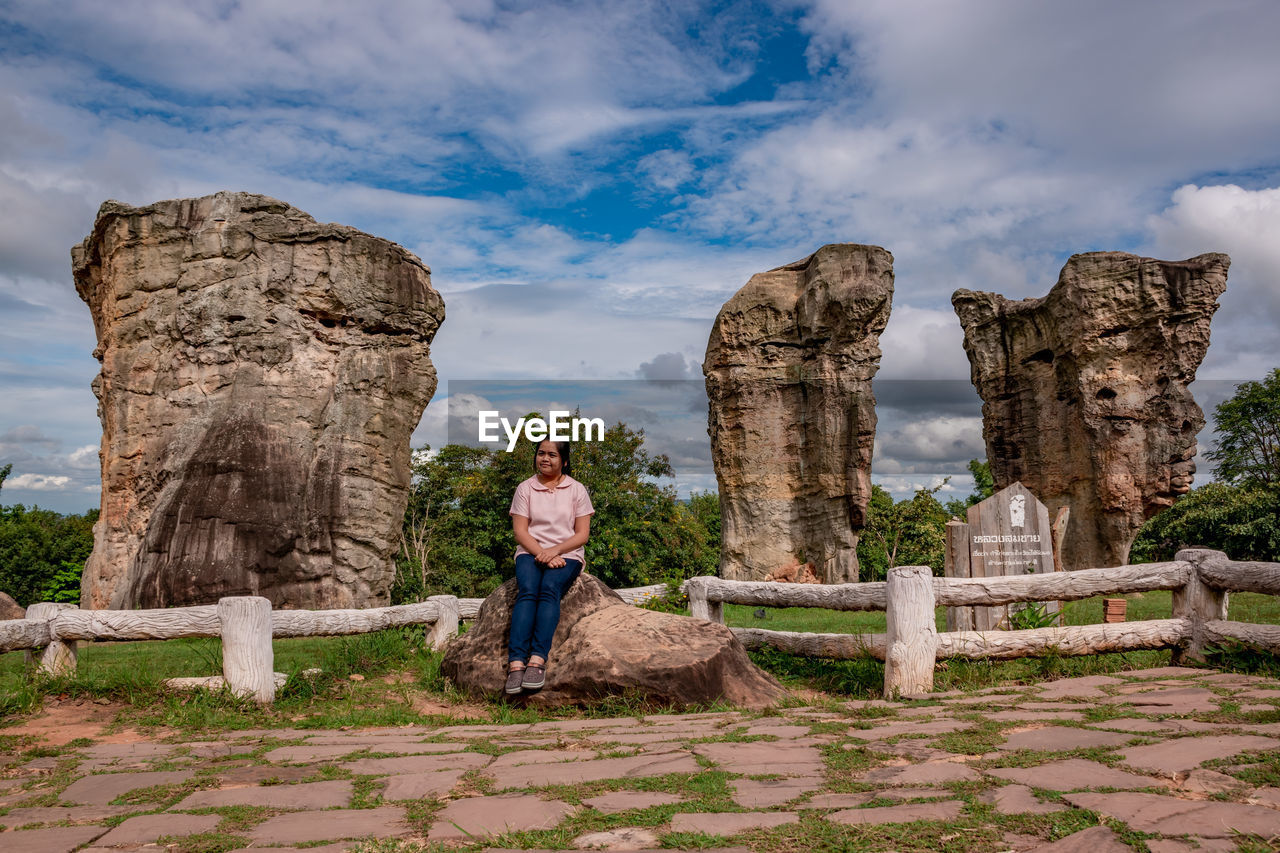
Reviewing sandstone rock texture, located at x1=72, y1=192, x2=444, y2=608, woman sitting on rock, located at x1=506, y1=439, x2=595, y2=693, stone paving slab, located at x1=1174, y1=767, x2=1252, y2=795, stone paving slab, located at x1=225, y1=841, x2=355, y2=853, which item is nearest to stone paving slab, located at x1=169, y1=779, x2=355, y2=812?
stone paving slab, located at x1=225, y1=841, x2=355, y2=853

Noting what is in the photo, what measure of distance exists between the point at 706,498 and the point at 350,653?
1658 inches

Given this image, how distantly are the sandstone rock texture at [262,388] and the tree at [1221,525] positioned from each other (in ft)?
64.2

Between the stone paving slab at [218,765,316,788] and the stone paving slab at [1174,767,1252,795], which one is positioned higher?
the stone paving slab at [1174,767,1252,795]

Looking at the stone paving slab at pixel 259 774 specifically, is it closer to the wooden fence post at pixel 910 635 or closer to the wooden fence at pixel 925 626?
the wooden fence at pixel 925 626

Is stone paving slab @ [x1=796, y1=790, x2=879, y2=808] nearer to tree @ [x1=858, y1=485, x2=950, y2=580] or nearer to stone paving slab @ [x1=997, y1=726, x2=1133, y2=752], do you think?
stone paving slab @ [x1=997, y1=726, x2=1133, y2=752]

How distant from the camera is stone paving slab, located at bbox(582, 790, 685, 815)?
143 inches

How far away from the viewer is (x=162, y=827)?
3.62m

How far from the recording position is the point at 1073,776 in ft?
12.4

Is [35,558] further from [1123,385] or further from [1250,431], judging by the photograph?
[1250,431]

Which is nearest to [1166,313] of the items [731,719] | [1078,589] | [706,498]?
[1078,589]

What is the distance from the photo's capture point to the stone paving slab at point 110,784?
13.8 ft

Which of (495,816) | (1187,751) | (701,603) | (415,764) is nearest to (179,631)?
(415,764)

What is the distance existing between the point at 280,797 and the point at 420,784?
654 millimetres

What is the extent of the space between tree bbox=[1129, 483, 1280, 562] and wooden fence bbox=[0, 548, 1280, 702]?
1629 centimetres
